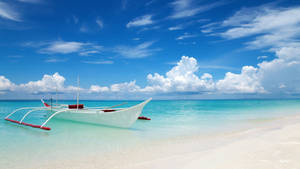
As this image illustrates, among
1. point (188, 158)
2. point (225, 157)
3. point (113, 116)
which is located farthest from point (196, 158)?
point (113, 116)

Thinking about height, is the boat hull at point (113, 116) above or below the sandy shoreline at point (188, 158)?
above

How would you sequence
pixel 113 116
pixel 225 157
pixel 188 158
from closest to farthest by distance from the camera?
1. pixel 225 157
2. pixel 188 158
3. pixel 113 116

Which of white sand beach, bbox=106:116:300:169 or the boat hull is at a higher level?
the boat hull

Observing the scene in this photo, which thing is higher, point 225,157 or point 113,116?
point 113,116

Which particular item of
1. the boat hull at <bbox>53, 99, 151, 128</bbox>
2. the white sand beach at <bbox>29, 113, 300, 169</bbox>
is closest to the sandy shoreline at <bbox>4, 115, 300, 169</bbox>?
the white sand beach at <bbox>29, 113, 300, 169</bbox>

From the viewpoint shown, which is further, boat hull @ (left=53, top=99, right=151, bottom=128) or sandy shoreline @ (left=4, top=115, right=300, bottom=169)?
boat hull @ (left=53, top=99, right=151, bottom=128)

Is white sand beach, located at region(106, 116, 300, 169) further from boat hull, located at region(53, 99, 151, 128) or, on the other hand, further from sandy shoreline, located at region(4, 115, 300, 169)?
boat hull, located at region(53, 99, 151, 128)

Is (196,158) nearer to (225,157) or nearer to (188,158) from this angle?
(188,158)

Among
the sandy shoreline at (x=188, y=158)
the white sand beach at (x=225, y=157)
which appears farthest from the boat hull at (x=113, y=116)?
the white sand beach at (x=225, y=157)

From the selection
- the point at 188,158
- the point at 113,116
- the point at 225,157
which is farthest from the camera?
the point at 113,116

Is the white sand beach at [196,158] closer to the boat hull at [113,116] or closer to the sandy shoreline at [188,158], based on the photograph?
the sandy shoreline at [188,158]

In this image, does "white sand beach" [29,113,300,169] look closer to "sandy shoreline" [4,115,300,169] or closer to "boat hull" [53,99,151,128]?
"sandy shoreline" [4,115,300,169]

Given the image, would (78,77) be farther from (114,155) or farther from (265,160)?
(265,160)

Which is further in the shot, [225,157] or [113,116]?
[113,116]
